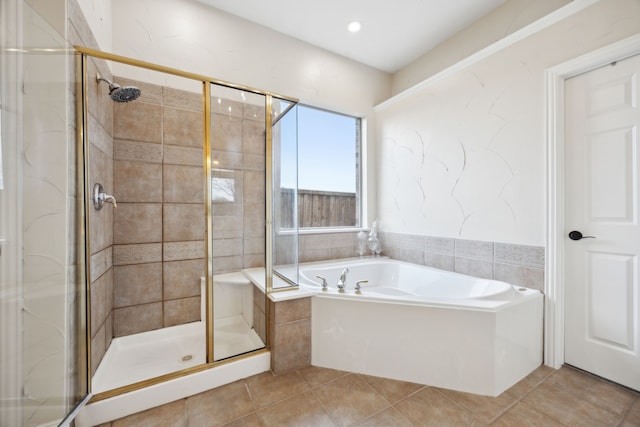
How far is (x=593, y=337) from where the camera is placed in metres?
1.64

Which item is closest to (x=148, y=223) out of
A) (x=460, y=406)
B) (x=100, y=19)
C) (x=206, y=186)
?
(x=206, y=186)

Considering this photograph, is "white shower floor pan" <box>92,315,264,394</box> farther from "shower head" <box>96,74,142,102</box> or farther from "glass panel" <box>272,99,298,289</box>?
"shower head" <box>96,74,142,102</box>

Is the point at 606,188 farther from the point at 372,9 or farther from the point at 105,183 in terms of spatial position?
the point at 105,183

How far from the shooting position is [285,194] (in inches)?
76.6

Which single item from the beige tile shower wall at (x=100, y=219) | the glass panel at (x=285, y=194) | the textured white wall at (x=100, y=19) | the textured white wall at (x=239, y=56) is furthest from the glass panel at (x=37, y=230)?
the glass panel at (x=285, y=194)

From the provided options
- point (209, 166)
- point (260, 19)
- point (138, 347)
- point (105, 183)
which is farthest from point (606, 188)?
point (138, 347)

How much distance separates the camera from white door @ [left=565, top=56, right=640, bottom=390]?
148cm

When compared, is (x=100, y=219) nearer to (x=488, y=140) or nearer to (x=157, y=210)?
(x=157, y=210)

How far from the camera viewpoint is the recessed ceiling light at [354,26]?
2346 mm

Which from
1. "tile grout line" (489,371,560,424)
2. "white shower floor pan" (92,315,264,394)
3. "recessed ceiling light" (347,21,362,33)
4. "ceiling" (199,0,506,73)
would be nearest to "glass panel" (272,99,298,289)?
"white shower floor pan" (92,315,264,394)

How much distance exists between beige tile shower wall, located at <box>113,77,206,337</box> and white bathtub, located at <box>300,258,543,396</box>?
1.10m

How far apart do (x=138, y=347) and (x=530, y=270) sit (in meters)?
2.92

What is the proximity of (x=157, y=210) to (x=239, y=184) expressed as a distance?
30.0 inches

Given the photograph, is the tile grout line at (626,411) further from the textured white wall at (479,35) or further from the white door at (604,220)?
the textured white wall at (479,35)
